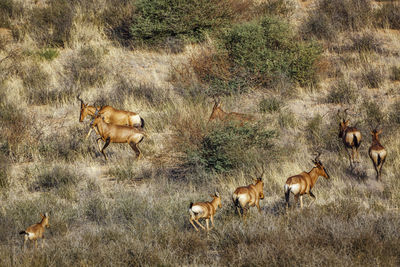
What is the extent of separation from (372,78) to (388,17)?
4.96 metres

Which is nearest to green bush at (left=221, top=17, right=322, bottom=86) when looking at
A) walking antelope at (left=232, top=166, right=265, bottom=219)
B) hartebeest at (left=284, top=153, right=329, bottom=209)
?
hartebeest at (left=284, top=153, right=329, bottom=209)

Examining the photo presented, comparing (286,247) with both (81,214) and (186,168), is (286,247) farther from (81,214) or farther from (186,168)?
(186,168)

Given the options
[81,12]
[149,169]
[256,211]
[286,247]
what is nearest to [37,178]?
[149,169]

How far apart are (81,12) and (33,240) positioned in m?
15.4

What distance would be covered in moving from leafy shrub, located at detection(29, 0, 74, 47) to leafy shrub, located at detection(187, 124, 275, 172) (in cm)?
1037

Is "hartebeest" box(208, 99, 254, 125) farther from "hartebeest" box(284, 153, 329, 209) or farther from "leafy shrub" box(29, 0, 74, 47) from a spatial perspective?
"leafy shrub" box(29, 0, 74, 47)

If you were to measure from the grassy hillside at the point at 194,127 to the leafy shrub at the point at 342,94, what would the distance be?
0.12 ft

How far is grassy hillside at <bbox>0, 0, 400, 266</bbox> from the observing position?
25.1 feet

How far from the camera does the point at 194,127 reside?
11.8 m

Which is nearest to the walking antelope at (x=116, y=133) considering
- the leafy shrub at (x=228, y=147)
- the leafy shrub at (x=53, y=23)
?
the leafy shrub at (x=228, y=147)

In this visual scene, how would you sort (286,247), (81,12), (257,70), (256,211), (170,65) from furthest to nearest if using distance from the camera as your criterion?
(81,12)
(170,65)
(257,70)
(256,211)
(286,247)

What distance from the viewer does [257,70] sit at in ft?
54.3

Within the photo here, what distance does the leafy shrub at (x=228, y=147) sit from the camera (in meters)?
11.0

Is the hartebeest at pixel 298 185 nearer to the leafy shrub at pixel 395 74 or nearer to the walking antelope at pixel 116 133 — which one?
the walking antelope at pixel 116 133
